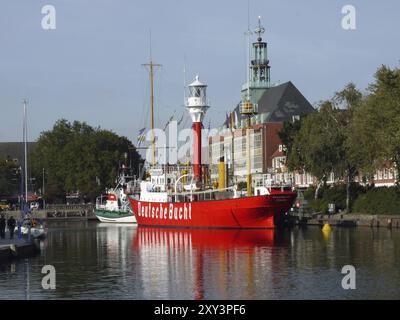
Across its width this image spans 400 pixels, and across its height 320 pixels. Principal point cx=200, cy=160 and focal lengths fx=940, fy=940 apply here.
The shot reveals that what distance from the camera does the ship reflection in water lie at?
44.7m

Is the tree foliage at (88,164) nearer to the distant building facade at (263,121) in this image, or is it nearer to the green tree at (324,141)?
the distant building facade at (263,121)

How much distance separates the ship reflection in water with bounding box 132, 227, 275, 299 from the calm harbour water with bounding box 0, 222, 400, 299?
0.05 m

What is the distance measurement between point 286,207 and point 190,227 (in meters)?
12.9

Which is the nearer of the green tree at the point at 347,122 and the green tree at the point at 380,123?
the green tree at the point at 380,123

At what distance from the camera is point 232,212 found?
91312mm

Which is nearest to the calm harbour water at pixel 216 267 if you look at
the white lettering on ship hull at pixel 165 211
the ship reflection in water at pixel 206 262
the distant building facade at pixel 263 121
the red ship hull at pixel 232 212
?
the ship reflection in water at pixel 206 262

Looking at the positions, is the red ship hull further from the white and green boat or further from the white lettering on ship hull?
the white and green boat

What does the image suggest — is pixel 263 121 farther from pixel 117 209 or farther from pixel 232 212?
pixel 232 212

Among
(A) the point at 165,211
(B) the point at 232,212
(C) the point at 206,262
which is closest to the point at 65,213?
(A) the point at 165,211

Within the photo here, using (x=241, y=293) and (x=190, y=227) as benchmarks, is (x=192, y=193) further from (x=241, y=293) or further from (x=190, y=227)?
(x=241, y=293)

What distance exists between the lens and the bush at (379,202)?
9425 cm

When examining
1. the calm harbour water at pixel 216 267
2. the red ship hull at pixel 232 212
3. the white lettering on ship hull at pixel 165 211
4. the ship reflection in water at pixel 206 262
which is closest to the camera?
the calm harbour water at pixel 216 267

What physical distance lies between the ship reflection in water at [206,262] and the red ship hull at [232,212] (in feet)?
5.93

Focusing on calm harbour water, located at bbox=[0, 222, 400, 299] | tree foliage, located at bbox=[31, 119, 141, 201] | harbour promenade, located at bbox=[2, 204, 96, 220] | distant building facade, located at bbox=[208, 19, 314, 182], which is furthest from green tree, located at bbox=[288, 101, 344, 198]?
tree foliage, located at bbox=[31, 119, 141, 201]
